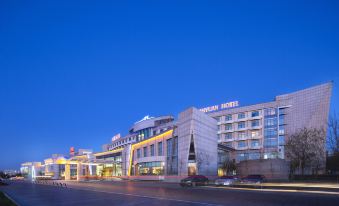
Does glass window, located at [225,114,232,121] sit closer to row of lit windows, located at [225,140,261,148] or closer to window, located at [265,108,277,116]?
row of lit windows, located at [225,140,261,148]

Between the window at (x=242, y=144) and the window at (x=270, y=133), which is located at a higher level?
the window at (x=270, y=133)

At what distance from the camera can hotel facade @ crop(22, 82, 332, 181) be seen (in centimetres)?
7575

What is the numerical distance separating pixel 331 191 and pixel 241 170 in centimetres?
4623

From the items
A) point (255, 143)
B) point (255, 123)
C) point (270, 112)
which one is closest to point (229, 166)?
point (255, 143)

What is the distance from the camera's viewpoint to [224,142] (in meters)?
122

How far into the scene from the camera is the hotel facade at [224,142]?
75.8 metres

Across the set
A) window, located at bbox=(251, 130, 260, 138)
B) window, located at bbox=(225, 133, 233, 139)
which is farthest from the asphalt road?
window, located at bbox=(225, 133, 233, 139)

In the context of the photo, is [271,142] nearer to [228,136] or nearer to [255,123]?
[255,123]

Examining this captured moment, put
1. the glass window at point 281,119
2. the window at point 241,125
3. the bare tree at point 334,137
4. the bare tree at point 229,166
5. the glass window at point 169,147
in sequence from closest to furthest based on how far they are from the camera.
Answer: the bare tree at point 334,137 < the glass window at point 169,147 < the bare tree at point 229,166 < the glass window at point 281,119 < the window at point 241,125

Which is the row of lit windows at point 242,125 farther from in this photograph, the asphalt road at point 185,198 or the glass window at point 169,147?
the asphalt road at point 185,198

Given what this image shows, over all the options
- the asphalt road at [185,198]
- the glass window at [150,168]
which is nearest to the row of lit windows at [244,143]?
the glass window at [150,168]

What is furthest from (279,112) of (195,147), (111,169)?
(111,169)

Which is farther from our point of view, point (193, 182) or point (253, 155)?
point (253, 155)

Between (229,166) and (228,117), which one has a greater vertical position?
(228,117)
